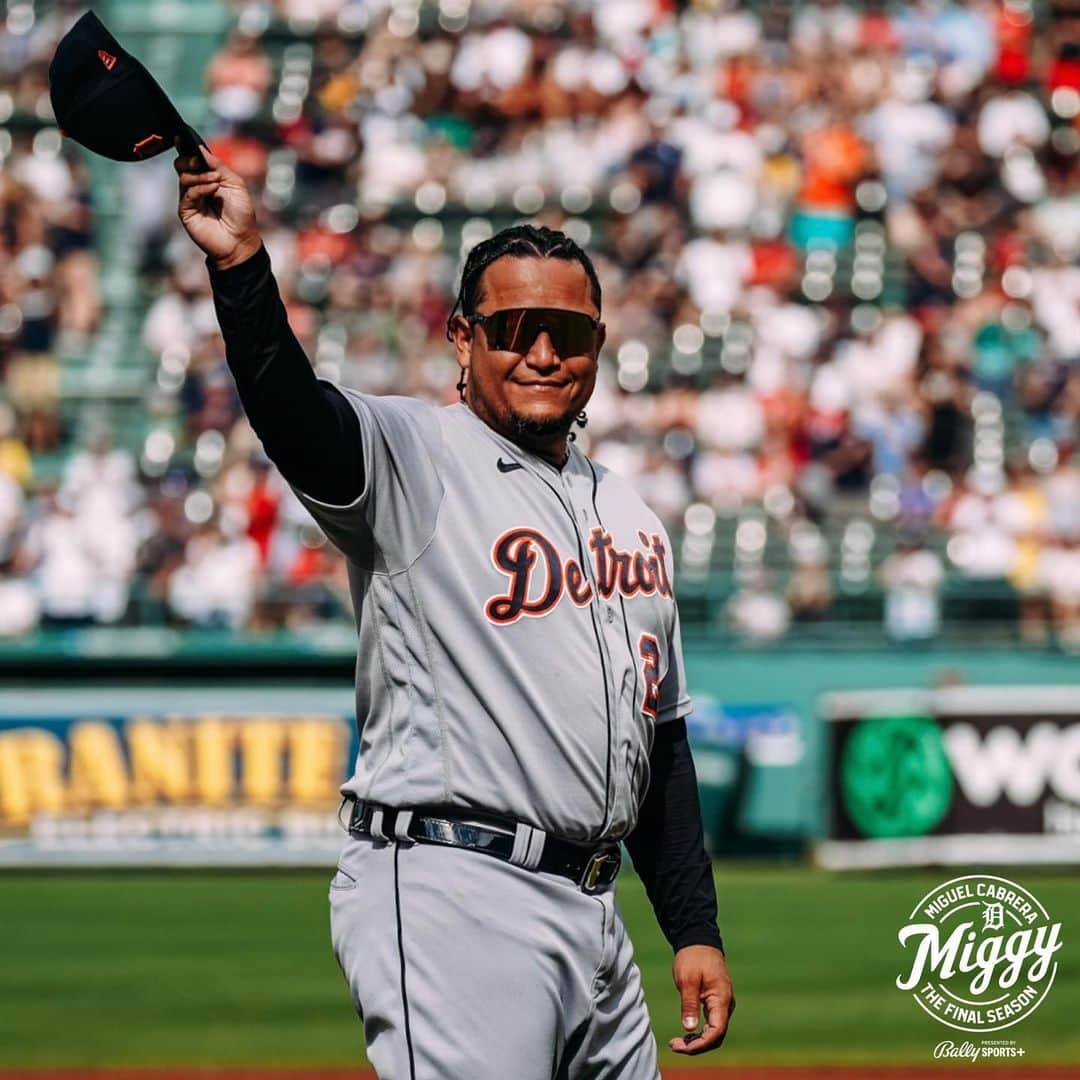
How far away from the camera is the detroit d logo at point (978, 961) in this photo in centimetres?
820

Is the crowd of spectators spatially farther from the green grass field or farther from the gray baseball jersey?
the gray baseball jersey

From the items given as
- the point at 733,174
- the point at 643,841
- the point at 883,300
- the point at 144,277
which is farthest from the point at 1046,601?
the point at 643,841

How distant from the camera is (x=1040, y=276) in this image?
16422 mm

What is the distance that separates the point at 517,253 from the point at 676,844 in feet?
3.71

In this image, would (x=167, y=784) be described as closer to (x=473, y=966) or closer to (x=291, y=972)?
(x=291, y=972)

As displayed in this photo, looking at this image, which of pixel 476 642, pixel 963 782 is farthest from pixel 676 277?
pixel 476 642

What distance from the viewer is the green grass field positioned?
8.45 meters

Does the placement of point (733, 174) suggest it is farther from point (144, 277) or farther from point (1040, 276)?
point (144, 277)

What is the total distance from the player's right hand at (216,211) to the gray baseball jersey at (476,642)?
35 cm

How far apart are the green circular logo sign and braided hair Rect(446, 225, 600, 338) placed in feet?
32.9

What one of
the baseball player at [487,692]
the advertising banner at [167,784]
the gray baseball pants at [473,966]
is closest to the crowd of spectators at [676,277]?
the advertising banner at [167,784]

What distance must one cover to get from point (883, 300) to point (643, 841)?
13.4m

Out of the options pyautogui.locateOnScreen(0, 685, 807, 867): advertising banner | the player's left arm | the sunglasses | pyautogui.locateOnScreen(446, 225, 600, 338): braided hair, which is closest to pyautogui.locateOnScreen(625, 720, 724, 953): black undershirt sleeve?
the player's left arm

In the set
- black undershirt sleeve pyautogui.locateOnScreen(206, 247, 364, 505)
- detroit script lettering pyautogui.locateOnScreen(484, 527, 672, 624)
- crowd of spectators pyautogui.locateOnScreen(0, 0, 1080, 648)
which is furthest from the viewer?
crowd of spectators pyautogui.locateOnScreen(0, 0, 1080, 648)
